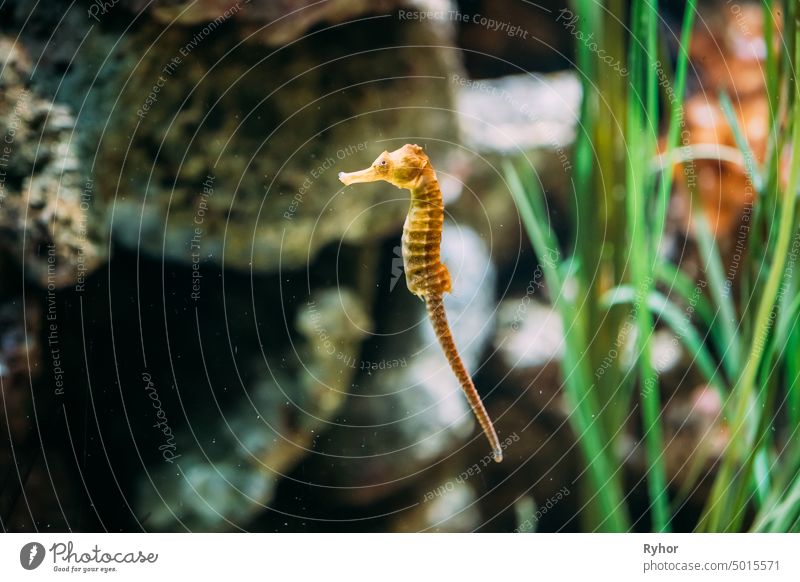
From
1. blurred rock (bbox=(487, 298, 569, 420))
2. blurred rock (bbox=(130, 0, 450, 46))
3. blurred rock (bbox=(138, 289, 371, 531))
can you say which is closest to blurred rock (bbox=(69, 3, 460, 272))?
blurred rock (bbox=(130, 0, 450, 46))

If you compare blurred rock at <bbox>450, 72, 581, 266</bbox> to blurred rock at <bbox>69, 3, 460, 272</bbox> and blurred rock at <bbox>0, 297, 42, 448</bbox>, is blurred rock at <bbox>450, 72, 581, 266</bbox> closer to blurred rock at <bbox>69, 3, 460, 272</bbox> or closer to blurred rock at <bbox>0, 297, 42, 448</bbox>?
blurred rock at <bbox>69, 3, 460, 272</bbox>

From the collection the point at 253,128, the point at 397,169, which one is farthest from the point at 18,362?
the point at 397,169

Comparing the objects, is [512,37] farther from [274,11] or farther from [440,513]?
[440,513]

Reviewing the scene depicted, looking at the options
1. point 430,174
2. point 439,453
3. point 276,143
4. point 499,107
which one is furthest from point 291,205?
point 439,453

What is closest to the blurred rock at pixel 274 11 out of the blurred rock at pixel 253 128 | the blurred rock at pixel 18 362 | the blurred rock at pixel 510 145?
the blurred rock at pixel 253 128

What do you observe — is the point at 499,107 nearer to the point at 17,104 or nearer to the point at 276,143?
the point at 276,143

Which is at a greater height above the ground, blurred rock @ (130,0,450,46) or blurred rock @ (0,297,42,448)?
blurred rock @ (130,0,450,46)

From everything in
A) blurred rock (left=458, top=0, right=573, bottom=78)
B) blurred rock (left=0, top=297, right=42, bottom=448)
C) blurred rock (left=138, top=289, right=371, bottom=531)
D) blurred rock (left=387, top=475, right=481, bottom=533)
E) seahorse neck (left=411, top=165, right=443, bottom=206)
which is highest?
blurred rock (left=458, top=0, right=573, bottom=78)
